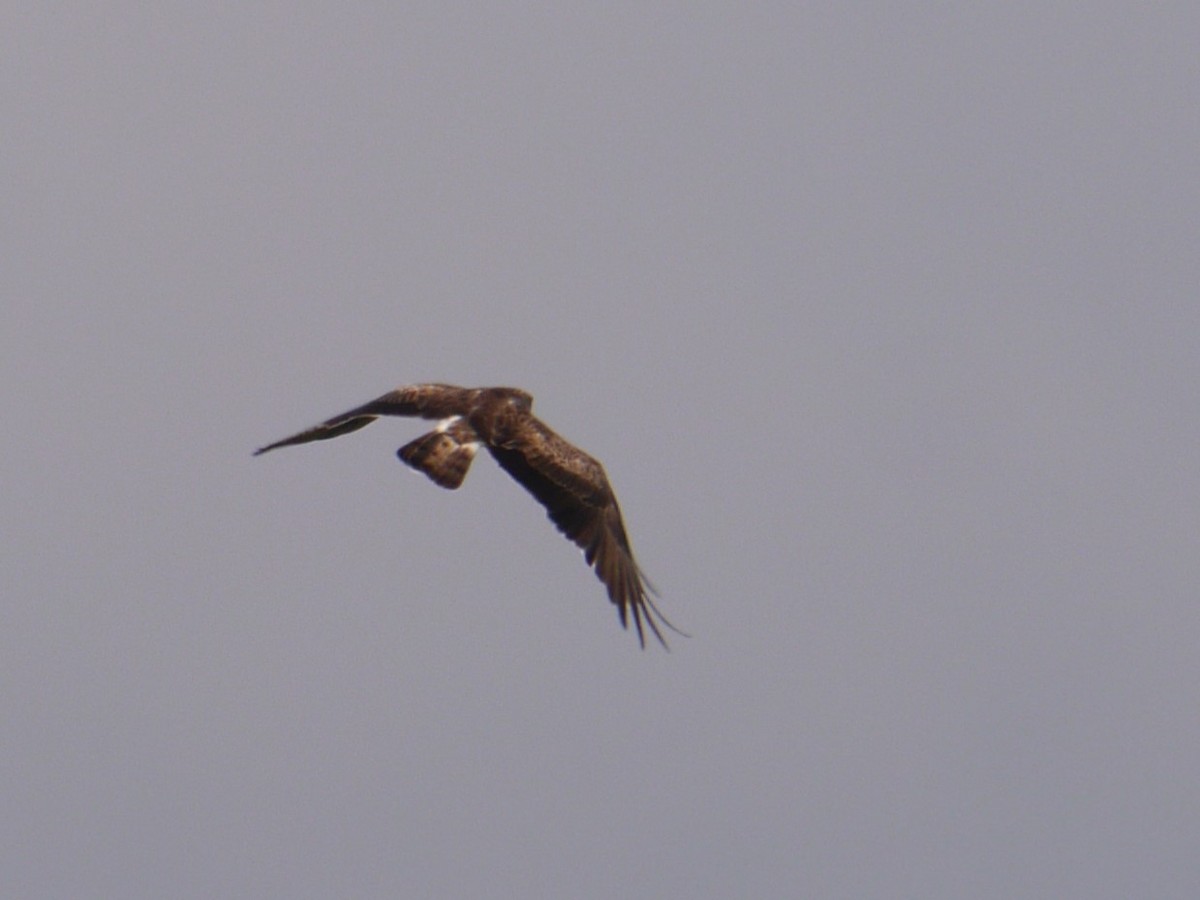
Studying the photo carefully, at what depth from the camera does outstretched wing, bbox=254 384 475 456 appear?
17031 millimetres

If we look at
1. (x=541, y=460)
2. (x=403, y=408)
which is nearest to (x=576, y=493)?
(x=541, y=460)

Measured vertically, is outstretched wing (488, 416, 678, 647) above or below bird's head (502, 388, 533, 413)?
below

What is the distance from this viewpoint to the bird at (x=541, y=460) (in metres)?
17.0

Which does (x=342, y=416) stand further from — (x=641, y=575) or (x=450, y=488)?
(x=641, y=575)

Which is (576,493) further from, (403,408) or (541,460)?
(403,408)

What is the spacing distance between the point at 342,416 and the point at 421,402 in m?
0.85

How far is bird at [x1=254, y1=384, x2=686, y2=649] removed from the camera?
16969 millimetres

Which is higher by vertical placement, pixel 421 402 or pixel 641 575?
pixel 421 402

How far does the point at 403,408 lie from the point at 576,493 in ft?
6.27

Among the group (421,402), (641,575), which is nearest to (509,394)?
(421,402)

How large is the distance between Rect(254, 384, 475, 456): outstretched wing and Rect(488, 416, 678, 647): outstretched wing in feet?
2.18

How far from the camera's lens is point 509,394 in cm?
1770

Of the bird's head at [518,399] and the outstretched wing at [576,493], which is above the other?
the bird's head at [518,399]

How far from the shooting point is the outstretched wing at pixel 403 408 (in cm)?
1703
